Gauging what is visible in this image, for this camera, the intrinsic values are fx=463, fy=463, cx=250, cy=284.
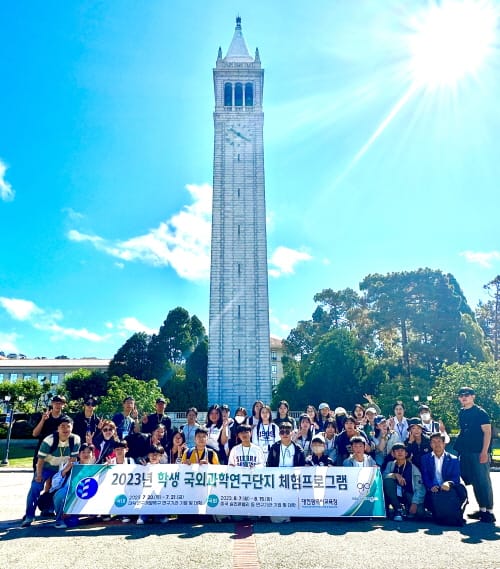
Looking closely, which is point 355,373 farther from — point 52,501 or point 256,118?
point 52,501

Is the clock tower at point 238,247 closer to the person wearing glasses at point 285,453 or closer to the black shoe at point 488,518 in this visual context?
the person wearing glasses at point 285,453

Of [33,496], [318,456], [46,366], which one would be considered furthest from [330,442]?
[46,366]

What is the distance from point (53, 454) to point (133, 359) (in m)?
41.3

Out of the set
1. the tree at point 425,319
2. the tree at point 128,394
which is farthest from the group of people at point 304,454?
the tree at point 425,319

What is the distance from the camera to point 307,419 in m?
10.4

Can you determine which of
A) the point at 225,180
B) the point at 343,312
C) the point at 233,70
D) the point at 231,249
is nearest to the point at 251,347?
the point at 231,249

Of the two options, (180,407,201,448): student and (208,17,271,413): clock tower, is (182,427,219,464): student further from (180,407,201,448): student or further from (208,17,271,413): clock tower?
(208,17,271,413): clock tower

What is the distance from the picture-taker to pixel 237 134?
Answer: 132 feet

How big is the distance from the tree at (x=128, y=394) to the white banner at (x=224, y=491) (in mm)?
24582

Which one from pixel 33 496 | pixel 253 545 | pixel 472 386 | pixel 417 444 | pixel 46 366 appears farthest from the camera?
pixel 46 366

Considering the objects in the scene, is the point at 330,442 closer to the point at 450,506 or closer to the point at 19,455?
the point at 450,506

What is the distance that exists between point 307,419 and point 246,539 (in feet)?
12.6

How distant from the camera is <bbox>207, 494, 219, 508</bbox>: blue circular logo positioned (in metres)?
7.98


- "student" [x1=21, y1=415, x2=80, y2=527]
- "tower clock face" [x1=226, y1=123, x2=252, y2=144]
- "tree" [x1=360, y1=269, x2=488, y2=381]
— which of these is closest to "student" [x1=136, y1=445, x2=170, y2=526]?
"student" [x1=21, y1=415, x2=80, y2=527]
